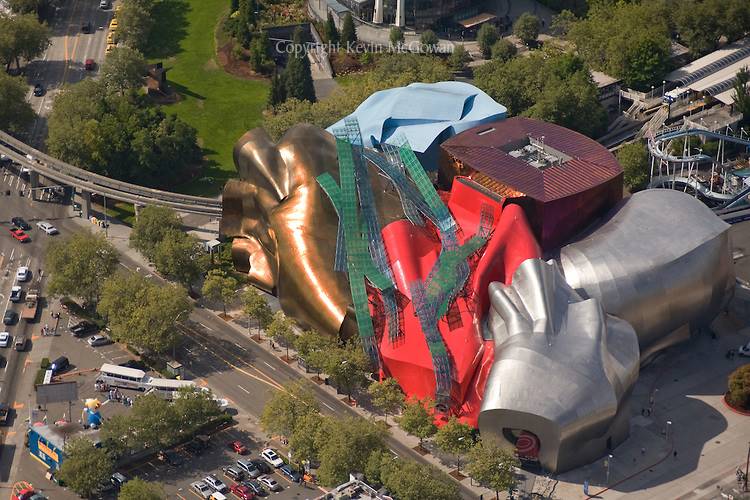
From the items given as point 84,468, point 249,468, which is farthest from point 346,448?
point 84,468

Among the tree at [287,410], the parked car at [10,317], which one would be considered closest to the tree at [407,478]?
the tree at [287,410]

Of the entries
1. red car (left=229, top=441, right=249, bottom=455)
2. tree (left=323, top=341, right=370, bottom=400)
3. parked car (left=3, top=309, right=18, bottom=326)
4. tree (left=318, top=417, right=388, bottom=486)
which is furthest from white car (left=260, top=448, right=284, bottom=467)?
parked car (left=3, top=309, right=18, bottom=326)

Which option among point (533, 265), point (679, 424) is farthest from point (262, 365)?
point (679, 424)

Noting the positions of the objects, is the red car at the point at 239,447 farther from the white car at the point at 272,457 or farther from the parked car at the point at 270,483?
the parked car at the point at 270,483

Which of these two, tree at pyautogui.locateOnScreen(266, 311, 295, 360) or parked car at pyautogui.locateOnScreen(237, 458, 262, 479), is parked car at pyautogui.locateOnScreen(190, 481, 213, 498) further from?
tree at pyautogui.locateOnScreen(266, 311, 295, 360)

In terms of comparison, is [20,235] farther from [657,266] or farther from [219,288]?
[657,266]

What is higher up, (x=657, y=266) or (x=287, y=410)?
(x=657, y=266)

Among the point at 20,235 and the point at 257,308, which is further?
the point at 20,235
